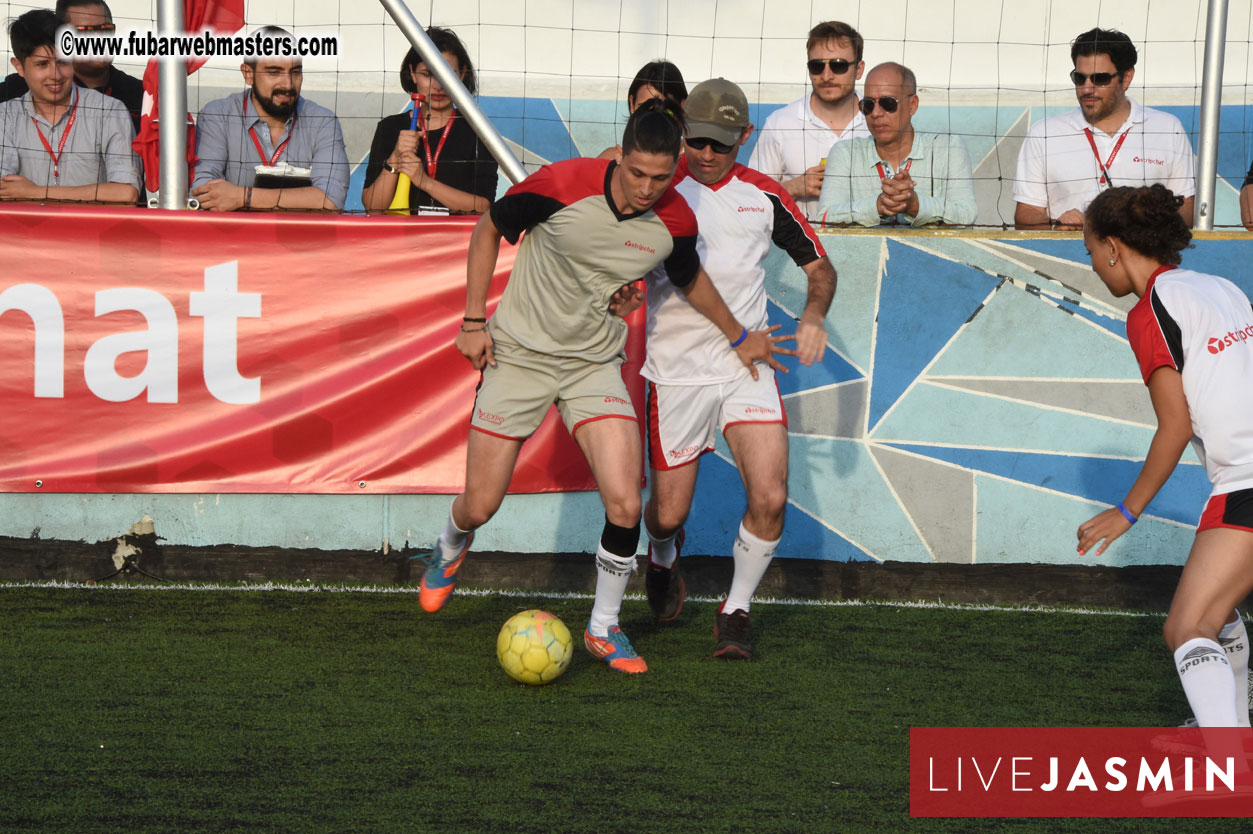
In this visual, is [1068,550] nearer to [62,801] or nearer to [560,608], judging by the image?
[560,608]

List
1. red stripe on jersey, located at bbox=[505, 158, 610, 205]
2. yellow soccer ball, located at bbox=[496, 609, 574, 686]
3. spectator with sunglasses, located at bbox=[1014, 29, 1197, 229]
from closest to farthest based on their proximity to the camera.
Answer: yellow soccer ball, located at bbox=[496, 609, 574, 686] < red stripe on jersey, located at bbox=[505, 158, 610, 205] < spectator with sunglasses, located at bbox=[1014, 29, 1197, 229]

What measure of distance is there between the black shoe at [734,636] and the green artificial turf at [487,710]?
0.28ft

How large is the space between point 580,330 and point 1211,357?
255cm

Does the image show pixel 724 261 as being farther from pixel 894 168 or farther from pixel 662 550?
pixel 894 168

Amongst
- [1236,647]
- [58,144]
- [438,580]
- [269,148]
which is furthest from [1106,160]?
[58,144]

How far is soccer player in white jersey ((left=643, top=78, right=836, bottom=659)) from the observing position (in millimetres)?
5816

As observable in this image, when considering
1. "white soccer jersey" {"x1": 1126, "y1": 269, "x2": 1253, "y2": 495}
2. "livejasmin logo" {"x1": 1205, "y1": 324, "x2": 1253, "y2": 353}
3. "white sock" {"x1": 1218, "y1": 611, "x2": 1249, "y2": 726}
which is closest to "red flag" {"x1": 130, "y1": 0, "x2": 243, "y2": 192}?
"white soccer jersey" {"x1": 1126, "y1": 269, "x2": 1253, "y2": 495}

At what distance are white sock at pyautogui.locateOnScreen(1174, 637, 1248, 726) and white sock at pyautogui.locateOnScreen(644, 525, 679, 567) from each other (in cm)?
263

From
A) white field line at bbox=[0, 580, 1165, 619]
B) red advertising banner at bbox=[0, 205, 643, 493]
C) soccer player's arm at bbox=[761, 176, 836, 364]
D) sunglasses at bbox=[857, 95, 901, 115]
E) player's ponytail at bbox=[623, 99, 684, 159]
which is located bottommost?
white field line at bbox=[0, 580, 1165, 619]

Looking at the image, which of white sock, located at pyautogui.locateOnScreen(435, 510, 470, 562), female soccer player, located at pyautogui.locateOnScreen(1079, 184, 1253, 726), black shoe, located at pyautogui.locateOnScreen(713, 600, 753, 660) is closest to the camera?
female soccer player, located at pyautogui.locateOnScreen(1079, 184, 1253, 726)

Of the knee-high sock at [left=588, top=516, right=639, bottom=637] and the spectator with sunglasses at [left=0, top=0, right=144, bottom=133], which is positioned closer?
the knee-high sock at [left=588, top=516, right=639, bottom=637]

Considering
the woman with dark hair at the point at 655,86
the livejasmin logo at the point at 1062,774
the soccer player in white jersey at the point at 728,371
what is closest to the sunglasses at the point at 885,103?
the woman with dark hair at the point at 655,86

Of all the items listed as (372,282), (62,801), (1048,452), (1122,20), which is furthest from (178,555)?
(1122,20)

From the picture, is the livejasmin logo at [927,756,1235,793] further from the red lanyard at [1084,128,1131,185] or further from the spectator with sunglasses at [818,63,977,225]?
the red lanyard at [1084,128,1131,185]
